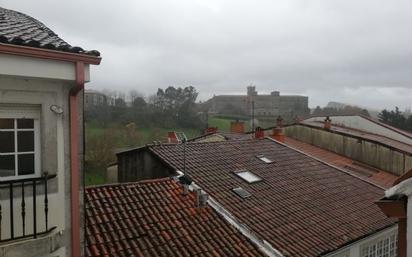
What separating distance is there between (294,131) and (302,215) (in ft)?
48.8

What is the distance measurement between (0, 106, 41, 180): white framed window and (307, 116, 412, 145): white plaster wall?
2853 cm

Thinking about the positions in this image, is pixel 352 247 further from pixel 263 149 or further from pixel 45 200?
pixel 45 200

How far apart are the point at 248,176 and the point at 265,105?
4111 centimetres

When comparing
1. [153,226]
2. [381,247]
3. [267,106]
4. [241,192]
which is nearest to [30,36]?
[153,226]

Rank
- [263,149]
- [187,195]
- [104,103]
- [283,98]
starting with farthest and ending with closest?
[283,98]
[104,103]
[263,149]
[187,195]

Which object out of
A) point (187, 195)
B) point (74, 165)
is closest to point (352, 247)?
point (187, 195)

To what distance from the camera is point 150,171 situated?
44.8 ft

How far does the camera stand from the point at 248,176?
13750mm

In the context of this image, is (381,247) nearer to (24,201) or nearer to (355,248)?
(355,248)

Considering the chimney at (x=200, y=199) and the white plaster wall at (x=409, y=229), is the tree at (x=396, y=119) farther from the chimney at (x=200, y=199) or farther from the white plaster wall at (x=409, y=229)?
the white plaster wall at (x=409, y=229)

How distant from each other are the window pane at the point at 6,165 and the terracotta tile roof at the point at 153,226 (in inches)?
122

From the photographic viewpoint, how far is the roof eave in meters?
4.69

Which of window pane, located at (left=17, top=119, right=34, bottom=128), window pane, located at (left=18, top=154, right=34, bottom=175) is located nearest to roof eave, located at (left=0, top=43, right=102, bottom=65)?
window pane, located at (left=17, top=119, right=34, bottom=128)

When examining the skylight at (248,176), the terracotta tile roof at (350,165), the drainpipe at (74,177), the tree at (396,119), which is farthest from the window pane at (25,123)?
the tree at (396,119)
